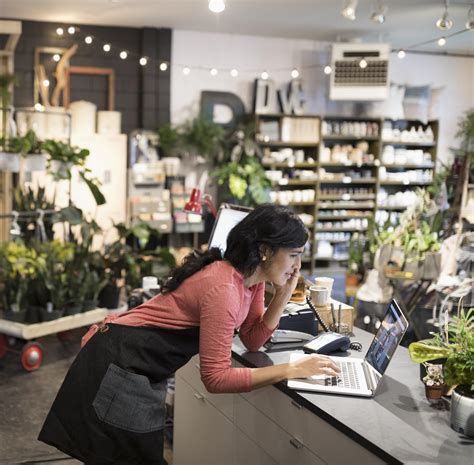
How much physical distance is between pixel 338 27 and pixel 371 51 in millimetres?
626

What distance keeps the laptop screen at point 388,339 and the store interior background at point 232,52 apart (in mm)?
4354

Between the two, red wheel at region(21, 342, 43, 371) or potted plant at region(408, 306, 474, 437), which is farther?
red wheel at region(21, 342, 43, 371)

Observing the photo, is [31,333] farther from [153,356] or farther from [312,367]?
[312,367]

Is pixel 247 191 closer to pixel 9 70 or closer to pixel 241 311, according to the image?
pixel 9 70

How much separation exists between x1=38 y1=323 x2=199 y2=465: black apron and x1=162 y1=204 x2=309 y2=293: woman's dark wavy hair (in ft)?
0.62

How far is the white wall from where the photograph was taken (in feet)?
30.6

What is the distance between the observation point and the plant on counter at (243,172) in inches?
348

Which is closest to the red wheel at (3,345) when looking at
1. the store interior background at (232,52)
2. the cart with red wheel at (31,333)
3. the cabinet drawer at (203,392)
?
the cart with red wheel at (31,333)

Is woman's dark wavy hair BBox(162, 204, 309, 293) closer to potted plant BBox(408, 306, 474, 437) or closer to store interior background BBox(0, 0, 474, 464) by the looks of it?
potted plant BBox(408, 306, 474, 437)

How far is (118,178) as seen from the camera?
8594mm

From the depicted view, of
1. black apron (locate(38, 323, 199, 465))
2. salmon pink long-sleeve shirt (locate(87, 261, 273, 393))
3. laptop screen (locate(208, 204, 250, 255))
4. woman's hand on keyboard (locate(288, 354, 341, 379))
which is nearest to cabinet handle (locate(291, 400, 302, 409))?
woman's hand on keyboard (locate(288, 354, 341, 379))

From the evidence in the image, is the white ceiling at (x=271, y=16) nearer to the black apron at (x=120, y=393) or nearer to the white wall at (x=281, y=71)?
the white wall at (x=281, y=71)

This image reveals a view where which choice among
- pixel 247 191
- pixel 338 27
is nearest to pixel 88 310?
pixel 247 191

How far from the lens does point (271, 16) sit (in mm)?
8023
